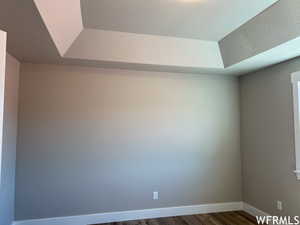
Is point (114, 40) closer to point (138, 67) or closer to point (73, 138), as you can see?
point (138, 67)

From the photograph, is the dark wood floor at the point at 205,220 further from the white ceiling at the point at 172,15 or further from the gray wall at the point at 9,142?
the white ceiling at the point at 172,15

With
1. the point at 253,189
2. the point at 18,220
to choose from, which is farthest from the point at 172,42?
the point at 18,220

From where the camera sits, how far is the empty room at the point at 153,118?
2.50m

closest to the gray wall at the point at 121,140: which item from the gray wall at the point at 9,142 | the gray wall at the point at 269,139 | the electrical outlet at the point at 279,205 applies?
the gray wall at the point at 9,142

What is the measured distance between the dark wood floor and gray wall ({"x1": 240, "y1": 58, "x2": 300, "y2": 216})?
0.31 metres

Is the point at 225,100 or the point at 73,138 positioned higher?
the point at 225,100

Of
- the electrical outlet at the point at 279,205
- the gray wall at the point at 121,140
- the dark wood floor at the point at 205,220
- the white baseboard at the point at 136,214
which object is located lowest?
the dark wood floor at the point at 205,220

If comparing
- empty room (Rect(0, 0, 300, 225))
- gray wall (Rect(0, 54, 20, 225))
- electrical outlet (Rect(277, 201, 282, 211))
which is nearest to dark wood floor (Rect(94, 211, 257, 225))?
empty room (Rect(0, 0, 300, 225))

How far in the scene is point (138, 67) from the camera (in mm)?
3248

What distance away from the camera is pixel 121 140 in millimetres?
A: 3338

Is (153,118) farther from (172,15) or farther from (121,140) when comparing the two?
(172,15)

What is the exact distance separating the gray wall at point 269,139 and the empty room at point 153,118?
17mm

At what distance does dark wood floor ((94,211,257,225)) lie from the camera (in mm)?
3154

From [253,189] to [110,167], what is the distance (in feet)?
7.62
